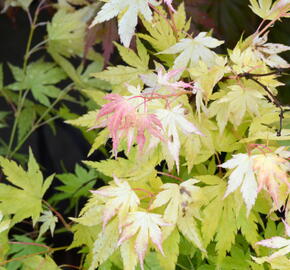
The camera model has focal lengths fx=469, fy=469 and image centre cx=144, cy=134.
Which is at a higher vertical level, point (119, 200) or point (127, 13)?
point (127, 13)

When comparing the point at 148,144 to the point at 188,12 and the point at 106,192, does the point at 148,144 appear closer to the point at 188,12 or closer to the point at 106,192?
the point at 106,192

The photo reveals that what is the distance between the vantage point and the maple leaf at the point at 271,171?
0.70 metres

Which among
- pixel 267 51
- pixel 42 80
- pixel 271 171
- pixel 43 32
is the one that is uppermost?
pixel 267 51

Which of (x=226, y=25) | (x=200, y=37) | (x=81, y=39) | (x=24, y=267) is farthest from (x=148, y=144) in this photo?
(x=226, y=25)

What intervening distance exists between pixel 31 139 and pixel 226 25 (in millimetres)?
1200

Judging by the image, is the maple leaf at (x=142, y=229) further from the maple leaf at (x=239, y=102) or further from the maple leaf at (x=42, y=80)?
the maple leaf at (x=42, y=80)

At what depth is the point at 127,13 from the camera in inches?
30.5

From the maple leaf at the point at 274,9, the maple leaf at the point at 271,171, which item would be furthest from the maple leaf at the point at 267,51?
the maple leaf at the point at 271,171

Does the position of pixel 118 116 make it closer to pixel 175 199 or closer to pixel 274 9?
pixel 175 199

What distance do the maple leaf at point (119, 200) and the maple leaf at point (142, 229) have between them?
0.5 inches

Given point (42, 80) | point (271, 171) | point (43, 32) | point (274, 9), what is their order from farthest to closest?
point (43, 32), point (42, 80), point (274, 9), point (271, 171)

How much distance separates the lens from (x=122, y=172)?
854 millimetres

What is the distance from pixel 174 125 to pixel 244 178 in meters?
0.14

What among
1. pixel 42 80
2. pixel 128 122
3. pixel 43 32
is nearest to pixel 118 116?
pixel 128 122
